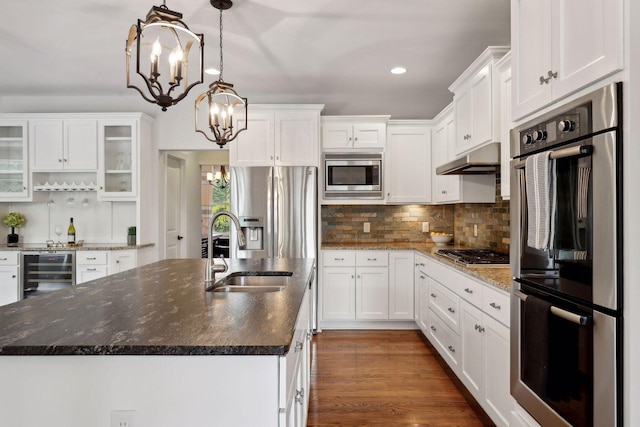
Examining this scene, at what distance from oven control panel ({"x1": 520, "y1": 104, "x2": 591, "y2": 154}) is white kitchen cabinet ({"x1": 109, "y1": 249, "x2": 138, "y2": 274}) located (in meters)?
3.91

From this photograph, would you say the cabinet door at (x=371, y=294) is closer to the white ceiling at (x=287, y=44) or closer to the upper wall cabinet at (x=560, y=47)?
the white ceiling at (x=287, y=44)

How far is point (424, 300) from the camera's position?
145 inches

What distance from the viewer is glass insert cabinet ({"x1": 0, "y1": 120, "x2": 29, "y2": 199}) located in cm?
419

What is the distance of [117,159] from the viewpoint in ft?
14.2

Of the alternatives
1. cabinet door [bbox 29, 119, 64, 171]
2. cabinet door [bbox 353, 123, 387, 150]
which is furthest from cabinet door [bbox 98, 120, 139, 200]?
cabinet door [bbox 353, 123, 387, 150]

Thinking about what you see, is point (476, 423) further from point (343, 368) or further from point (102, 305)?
point (102, 305)

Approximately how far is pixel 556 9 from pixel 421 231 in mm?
3394

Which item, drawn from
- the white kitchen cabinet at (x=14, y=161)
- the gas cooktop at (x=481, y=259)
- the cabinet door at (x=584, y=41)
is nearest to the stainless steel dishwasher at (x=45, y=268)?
the white kitchen cabinet at (x=14, y=161)

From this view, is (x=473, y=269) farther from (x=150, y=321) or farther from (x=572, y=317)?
(x=150, y=321)

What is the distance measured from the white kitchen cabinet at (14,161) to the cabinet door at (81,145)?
445 mm

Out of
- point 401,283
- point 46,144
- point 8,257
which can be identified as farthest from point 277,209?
point 8,257

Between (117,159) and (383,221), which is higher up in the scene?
(117,159)

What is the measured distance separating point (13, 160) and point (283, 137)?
10.1 feet

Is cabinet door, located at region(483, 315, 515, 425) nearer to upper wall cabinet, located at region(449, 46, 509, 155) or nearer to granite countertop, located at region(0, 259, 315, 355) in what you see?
granite countertop, located at region(0, 259, 315, 355)
